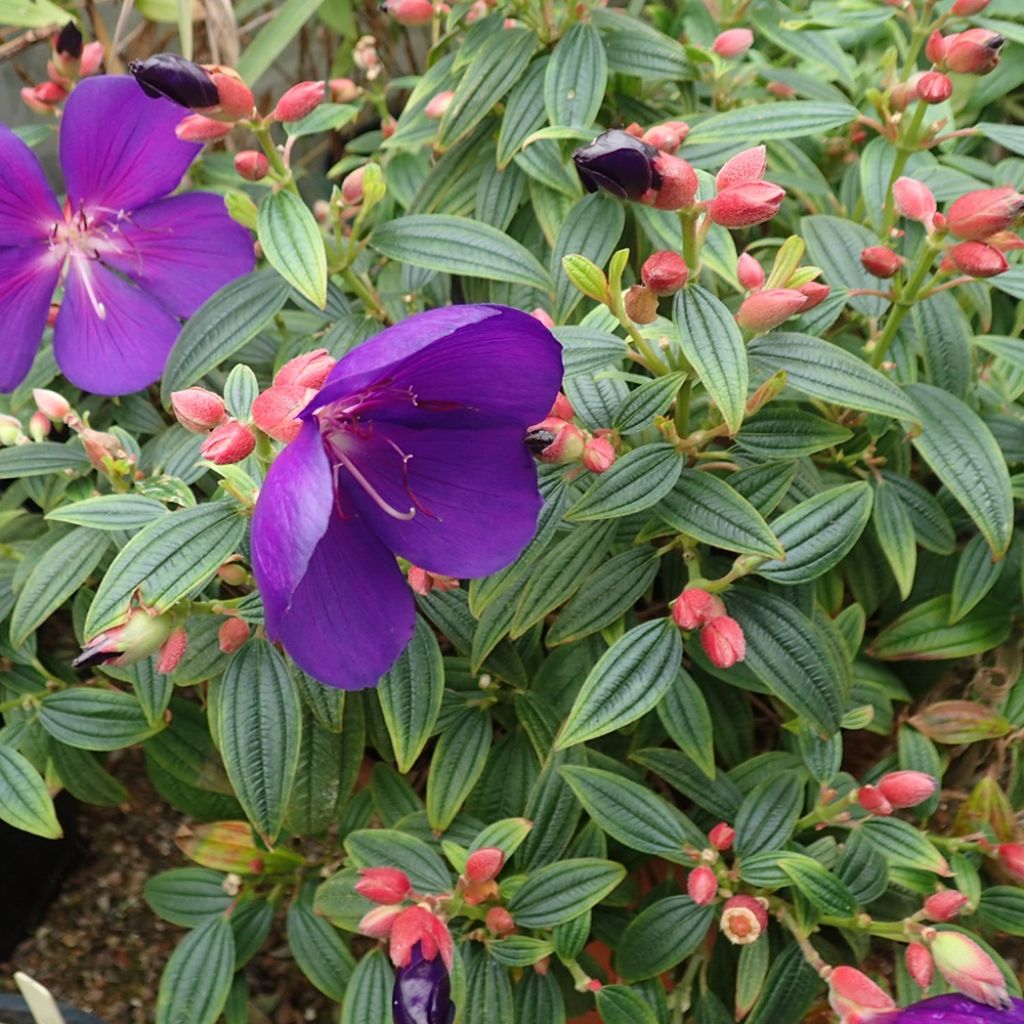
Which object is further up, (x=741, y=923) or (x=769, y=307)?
(x=769, y=307)

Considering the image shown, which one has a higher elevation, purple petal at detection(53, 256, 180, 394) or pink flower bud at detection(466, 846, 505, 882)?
purple petal at detection(53, 256, 180, 394)

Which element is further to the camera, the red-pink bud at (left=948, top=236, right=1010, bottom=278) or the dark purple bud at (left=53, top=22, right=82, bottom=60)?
the dark purple bud at (left=53, top=22, right=82, bottom=60)

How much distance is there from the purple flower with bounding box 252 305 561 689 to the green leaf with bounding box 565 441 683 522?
44 mm

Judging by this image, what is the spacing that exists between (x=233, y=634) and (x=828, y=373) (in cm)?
51

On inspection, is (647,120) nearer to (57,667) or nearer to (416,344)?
(416,344)

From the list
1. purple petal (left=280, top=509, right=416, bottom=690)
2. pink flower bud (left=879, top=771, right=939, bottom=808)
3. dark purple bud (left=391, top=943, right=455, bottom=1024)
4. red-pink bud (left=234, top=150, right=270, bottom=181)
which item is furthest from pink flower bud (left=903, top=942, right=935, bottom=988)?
red-pink bud (left=234, top=150, right=270, bottom=181)

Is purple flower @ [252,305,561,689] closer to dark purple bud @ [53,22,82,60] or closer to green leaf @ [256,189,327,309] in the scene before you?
green leaf @ [256,189,327,309]

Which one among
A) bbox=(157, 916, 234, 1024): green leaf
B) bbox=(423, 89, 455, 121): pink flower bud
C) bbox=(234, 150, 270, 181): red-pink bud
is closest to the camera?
bbox=(234, 150, 270, 181): red-pink bud

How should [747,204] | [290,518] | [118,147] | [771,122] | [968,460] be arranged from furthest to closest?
[118,147], [771,122], [968,460], [747,204], [290,518]

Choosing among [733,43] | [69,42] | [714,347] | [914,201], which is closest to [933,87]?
[914,201]

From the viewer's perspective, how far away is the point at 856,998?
0.76 meters

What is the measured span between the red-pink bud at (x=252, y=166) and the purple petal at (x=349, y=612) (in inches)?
13.6

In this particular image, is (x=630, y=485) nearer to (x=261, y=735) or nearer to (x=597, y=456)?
(x=597, y=456)

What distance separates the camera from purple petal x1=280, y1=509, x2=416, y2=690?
0.72 metres
